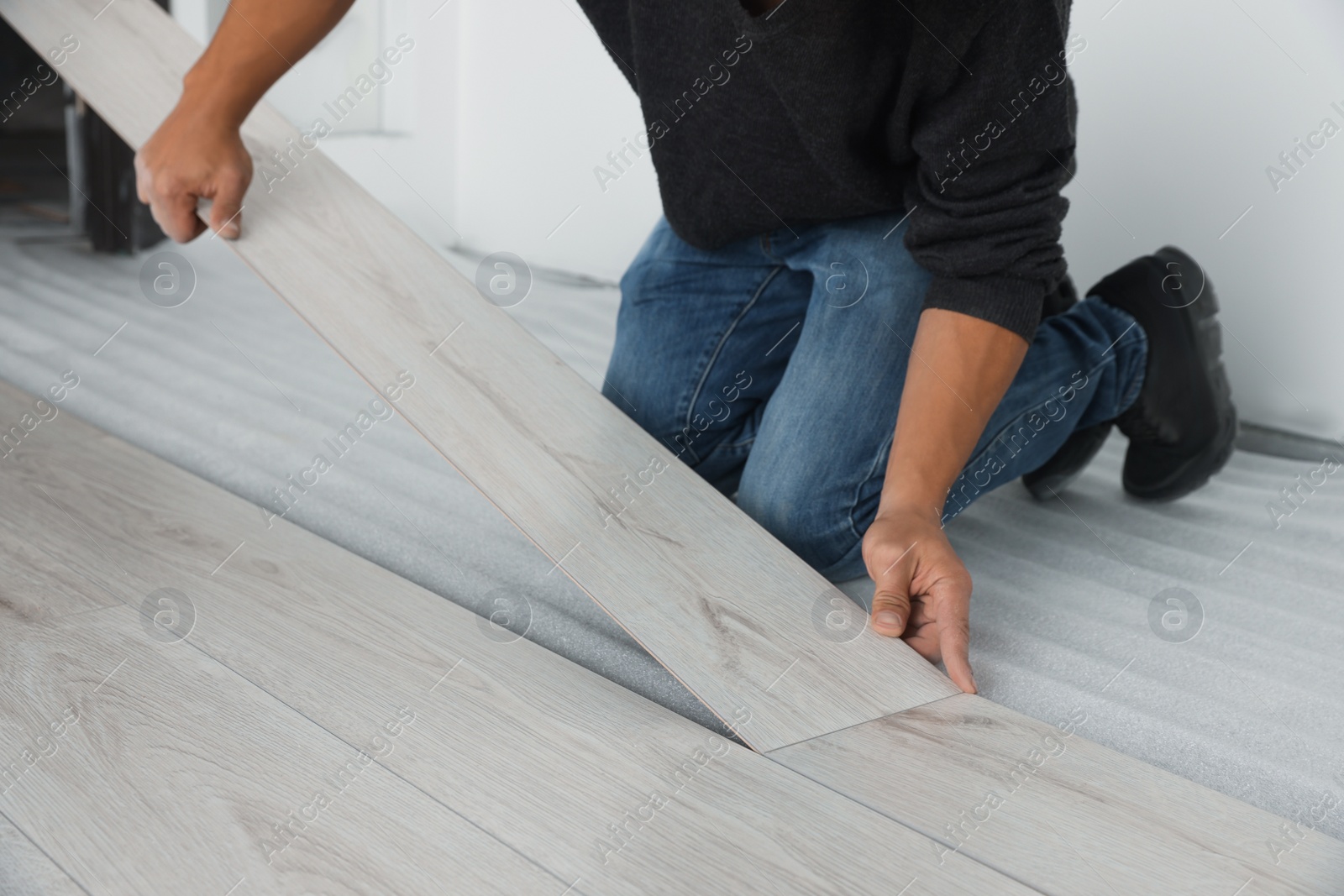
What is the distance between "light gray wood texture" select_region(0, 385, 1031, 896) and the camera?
28.0 inches

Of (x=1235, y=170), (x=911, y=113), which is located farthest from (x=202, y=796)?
(x=1235, y=170)

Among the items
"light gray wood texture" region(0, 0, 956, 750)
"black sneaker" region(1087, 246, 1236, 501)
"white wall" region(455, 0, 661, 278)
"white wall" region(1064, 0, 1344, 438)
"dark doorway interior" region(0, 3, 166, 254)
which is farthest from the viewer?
"white wall" region(455, 0, 661, 278)

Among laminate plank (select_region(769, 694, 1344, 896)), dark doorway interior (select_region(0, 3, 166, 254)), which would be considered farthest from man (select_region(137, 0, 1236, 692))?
dark doorway interior (select_region(0, 3, 166, 254))

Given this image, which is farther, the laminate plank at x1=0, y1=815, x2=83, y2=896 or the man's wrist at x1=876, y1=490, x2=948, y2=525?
the man's wrist at x1=876, y1=490, x2=948, y2=525

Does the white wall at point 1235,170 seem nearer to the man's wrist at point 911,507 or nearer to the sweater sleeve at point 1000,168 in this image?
the sweater sleeve at point 1000,168

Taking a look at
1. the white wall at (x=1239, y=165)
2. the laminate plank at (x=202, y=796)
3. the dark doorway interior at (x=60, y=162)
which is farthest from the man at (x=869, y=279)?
the dark doorway interior at (x=60, y=162)

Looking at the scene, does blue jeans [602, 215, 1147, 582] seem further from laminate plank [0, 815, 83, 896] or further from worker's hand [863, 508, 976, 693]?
laminate plank [0, 815, 83, 896]

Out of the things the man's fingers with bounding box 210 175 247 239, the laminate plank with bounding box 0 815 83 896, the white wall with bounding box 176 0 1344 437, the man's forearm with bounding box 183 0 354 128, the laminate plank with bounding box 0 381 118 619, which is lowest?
the white wall with bounding box 176 0 1344 437

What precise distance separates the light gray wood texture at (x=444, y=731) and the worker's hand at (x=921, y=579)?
0.73ft

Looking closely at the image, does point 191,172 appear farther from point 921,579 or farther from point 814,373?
point 921,579

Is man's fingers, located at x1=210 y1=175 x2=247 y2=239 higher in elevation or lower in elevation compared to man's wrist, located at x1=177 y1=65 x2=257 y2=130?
lower

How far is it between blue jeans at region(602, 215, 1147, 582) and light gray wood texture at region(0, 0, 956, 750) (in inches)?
5.6

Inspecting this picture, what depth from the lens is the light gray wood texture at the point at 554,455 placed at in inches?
36.7

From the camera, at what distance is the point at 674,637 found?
93 centimetres
